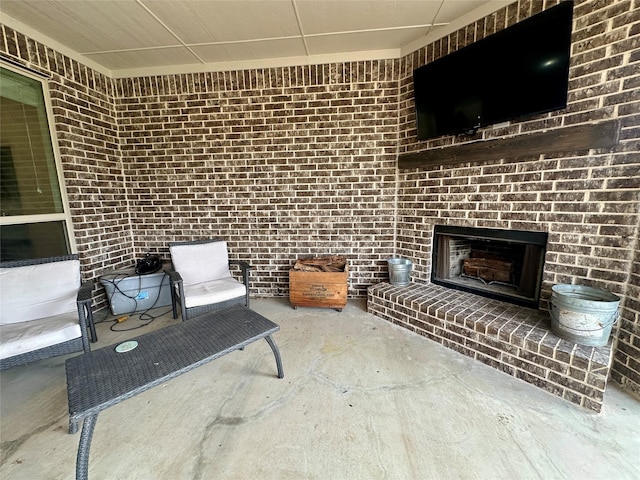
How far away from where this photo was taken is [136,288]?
296cm

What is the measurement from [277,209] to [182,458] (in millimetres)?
2450

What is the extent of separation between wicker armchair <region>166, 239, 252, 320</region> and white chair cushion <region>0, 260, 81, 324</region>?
0.74 meters

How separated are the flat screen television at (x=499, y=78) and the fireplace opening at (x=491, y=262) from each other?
0.98 m

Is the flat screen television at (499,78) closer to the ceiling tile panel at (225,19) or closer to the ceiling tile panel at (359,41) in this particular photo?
the ceiling tile panel at (359,41)

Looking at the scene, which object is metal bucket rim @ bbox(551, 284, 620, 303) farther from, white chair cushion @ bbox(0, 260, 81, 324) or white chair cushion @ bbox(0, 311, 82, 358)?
white chair cushion @ bbox(0, 260, 81, 324)

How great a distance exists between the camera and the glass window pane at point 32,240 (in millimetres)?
2371

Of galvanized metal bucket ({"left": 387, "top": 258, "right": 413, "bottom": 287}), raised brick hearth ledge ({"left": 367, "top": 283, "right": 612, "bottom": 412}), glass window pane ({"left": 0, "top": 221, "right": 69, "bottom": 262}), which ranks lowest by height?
raised brick hearth ledge ({"left": 367, "top": 283, "right": 612, "bottom": 412})

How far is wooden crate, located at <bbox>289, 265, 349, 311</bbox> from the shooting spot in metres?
2.88

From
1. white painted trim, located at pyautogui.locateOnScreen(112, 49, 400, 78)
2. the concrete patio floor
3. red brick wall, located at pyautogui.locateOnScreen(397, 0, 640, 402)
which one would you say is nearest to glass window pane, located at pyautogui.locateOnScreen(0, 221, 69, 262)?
the concrete patio floor

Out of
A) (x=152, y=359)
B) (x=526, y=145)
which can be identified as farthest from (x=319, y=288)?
(x=526, y=145)

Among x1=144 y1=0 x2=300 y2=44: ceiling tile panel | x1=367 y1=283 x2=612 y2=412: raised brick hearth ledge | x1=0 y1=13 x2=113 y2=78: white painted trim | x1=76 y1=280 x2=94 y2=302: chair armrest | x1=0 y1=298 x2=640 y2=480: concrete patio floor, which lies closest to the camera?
x1=0 y1=298 x2=640 y2=480: concrete patio floor

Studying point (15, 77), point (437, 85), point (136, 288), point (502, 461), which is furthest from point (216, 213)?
point (502, 461)

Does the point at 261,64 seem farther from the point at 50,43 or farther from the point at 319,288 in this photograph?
the point at 319,288

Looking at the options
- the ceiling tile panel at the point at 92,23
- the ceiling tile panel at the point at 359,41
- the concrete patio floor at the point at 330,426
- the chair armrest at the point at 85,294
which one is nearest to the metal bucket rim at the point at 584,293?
the concrete patio floor at the point at 330,426
